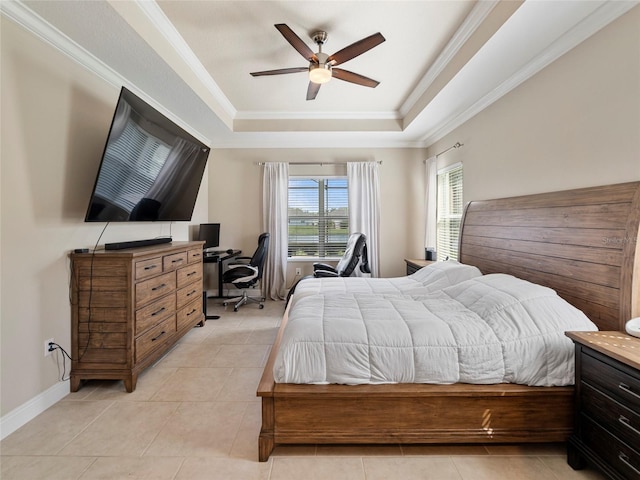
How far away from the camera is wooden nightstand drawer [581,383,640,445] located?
1.19 m

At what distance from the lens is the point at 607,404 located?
51.8 inches

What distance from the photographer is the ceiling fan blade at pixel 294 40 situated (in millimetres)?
2039

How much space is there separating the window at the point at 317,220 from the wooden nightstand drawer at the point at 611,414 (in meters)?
3.80

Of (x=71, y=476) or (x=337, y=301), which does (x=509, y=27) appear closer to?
(x=337, y=301)

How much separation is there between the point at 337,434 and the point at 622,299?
5.66ft

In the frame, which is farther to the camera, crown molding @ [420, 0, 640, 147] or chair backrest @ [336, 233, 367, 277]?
chair backrest @ [336, 233, 367, 277]

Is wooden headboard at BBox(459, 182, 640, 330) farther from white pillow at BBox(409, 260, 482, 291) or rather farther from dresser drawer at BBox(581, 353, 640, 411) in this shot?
dresser drawer at BBox(581, 353, 640, 411)

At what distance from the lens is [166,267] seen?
2.69 m

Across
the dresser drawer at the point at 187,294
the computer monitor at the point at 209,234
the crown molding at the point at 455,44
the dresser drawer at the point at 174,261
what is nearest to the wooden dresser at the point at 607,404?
the crown molding at the point at 455,44

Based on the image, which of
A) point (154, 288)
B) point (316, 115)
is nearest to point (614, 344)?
point (154, 288)

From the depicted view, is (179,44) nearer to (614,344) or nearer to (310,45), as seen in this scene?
(310,45)

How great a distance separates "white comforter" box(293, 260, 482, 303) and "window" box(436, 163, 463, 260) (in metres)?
1.20

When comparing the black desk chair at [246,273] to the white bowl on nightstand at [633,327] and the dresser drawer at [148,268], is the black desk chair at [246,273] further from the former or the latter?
the white bowl on nightstand at [633,327]

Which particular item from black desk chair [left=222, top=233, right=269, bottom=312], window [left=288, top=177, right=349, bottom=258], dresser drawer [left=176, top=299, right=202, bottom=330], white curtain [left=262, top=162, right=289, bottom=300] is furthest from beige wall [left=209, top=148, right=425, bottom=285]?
dresser drawer [left=176, top=299, right=202, bottom=330]
